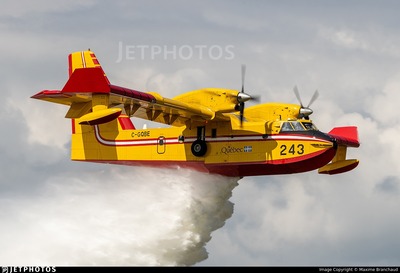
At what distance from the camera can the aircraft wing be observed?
4847 cm

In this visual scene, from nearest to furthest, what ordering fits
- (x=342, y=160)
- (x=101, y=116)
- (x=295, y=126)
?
1. (x=101, y=116)
2. (x=295, y=126)
3. (x=342, y=160)

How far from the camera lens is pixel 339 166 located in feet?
181

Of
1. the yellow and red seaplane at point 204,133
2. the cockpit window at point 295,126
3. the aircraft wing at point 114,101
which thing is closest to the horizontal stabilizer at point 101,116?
the aircraft wing at point 114,101

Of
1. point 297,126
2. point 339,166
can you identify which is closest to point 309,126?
point 297,126

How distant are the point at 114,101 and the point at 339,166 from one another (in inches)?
418

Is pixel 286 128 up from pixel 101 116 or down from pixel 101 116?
up

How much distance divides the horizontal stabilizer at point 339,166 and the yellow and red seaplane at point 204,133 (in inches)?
35.8

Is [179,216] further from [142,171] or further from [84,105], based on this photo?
[84,105]

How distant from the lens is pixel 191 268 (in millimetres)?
50188

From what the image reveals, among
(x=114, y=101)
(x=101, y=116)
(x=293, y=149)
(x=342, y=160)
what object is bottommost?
(x=101, y=116)

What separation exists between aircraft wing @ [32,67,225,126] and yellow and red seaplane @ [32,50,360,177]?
4 centimetres

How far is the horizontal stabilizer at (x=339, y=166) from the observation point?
180 ft

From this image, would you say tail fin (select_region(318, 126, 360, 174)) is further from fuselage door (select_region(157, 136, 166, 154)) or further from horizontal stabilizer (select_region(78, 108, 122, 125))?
horizontal stabilizer (select_region(78, 108, 122, 125))

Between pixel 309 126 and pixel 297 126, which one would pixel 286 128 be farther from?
pixel 309 126
